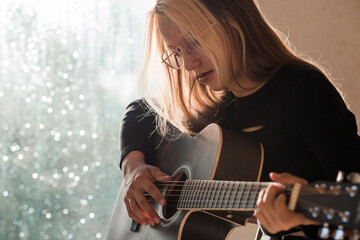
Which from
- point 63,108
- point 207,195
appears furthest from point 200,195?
point 63,108

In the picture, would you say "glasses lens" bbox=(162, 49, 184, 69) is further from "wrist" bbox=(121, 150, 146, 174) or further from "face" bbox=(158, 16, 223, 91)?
"wrist" bbox=(121, 150, 146, 174)

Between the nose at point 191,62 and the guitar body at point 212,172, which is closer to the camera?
the guitar body at point 212,172

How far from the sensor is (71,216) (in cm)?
226

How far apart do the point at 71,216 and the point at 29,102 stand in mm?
554

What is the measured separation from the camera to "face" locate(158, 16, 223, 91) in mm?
1377

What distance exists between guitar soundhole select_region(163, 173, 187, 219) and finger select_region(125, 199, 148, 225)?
76 millimetres

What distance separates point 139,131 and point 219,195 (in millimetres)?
684

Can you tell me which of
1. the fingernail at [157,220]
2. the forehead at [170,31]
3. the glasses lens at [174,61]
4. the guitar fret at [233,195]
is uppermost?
the forehead at [170,31]

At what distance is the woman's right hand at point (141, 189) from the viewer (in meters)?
1.42

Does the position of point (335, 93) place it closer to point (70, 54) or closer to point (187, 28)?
point (187, 28)

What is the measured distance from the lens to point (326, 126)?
1084 millimetres

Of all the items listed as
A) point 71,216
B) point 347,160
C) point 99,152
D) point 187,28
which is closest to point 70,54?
point 99,152

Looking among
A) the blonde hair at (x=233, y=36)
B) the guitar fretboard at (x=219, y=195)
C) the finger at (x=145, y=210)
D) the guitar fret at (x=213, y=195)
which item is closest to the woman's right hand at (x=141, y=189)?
the finger at (x=145, y=210)

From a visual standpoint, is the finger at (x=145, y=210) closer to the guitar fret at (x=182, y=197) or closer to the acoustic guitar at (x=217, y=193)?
the acoustic guitar at (x=217, y=193)
